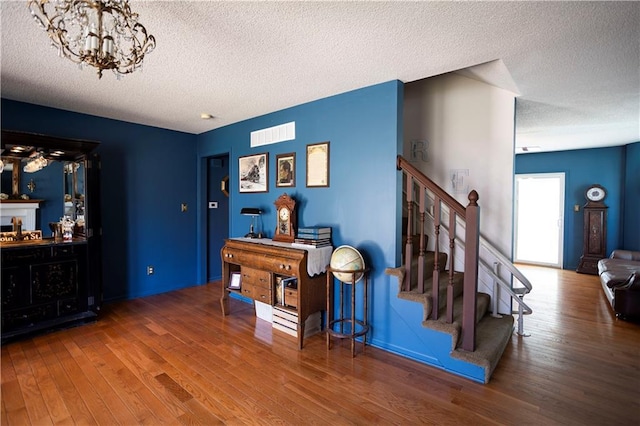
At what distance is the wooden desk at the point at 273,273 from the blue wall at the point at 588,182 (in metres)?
6.08

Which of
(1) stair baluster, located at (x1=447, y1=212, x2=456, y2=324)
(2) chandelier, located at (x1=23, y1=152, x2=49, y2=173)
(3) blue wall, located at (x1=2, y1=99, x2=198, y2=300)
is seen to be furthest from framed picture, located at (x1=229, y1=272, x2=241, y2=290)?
(2) chandelier, located at (x1=23, y1=152, x2=49, y2=173)

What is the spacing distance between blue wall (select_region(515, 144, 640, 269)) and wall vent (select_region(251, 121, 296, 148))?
596cm

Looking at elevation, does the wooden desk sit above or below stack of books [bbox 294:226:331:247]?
below

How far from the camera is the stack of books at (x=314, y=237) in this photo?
3219 mm

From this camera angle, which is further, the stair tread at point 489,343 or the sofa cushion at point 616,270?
the sofa cushion at point 616,270

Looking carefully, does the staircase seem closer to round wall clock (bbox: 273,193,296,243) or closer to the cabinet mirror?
round wall clock (bbox: 273,193,296,243)

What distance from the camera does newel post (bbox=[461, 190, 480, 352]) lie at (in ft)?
7.82

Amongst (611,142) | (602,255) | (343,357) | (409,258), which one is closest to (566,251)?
(602,255)

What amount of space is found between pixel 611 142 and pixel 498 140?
428 cm

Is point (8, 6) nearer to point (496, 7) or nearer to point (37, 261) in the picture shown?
point (37, 261)

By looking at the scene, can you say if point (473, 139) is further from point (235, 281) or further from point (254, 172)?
point (235, 281)

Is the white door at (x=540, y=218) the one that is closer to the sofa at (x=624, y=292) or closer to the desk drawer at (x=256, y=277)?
the sofa at (x=624, y=292)

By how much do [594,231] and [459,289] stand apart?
478 centimetres

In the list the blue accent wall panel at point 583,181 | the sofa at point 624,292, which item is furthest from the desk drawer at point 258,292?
the blue accent wall panel at point 583,181
